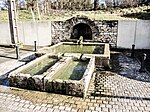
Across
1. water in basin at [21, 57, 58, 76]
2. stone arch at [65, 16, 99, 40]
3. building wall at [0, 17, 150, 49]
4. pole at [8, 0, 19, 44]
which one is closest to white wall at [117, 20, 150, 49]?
building wall at [0, 17, 150, 49]

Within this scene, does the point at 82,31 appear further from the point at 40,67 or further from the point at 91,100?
the point at 91,100

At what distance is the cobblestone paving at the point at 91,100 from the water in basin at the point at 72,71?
659 millimetres

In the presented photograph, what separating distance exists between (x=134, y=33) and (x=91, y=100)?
25.9 feet

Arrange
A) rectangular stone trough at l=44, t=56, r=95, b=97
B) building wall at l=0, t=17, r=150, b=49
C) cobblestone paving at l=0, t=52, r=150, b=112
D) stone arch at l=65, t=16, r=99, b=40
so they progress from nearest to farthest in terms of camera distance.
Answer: cobblestone paving at l=0, t=52, r=150, b=112 < rectangular stone trough at l=44, t=56, r=95, b=97 < building wall at l=0, t=17, r=150, b=49 < stone arch at l=65, t=16, r=99, b=40

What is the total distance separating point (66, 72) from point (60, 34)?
6.55 meters

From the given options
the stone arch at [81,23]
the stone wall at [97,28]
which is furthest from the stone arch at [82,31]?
the stone wall at [97,28]

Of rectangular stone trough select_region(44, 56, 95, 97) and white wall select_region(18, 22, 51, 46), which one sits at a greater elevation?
white wall select_region(18, 22, 51, 46)

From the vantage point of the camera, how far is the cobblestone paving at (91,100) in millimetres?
4387

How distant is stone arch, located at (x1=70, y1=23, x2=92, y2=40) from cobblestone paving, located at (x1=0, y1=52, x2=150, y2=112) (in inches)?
285

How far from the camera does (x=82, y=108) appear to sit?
441cm

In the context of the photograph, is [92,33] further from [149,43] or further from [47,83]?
[47,83]

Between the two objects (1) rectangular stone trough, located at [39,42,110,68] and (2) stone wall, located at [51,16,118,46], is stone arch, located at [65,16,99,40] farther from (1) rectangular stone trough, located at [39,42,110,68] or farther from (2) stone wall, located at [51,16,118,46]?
(1) rectangular stone trough, located at [39,42,110,68]

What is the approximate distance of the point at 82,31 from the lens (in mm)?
13016

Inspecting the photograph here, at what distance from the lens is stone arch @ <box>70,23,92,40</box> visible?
41.6 feet
